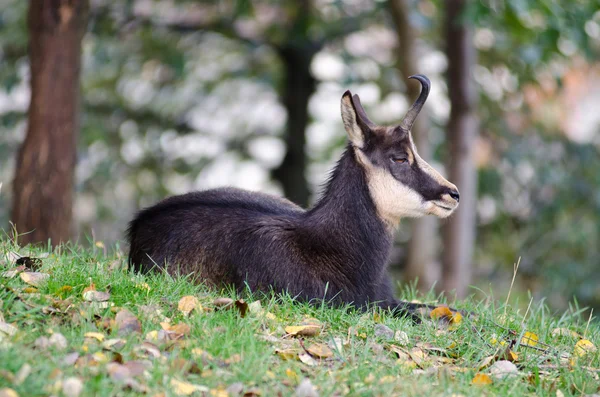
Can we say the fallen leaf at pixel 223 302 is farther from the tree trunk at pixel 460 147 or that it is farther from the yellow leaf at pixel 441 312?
the tree trunk at pixel 460 147

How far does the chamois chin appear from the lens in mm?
5930

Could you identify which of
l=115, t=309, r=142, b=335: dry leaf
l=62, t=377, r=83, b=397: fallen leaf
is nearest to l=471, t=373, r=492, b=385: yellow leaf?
l=115, t=309, r=142, b=335: dry leaf

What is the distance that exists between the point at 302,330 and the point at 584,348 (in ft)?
5.94

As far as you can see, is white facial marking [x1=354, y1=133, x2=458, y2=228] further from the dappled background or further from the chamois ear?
the dappled background

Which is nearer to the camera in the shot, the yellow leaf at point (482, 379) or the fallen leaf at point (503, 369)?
the yellow leaf at point (482, 379)

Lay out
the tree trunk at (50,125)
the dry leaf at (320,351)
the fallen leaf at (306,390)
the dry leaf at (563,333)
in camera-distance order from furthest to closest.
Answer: the tree trunk at (50,125), the dry leaf at (563,333), the dry leaf at (320,351), the fallen leaf at (306,390)

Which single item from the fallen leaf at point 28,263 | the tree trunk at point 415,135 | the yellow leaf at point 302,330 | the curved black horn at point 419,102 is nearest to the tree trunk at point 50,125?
the fallen leaf at point 28,263

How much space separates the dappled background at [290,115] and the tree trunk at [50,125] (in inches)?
149

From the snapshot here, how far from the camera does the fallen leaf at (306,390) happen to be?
161 inches

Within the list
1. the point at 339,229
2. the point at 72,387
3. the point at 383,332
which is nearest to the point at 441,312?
the point at 383,332

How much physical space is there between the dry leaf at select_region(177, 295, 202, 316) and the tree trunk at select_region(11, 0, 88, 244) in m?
3.64

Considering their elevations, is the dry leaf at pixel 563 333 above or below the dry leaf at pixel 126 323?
below

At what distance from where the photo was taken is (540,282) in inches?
587

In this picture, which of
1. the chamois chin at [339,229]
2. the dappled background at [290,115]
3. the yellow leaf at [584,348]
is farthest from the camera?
the dappled background at [290,115]
